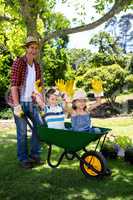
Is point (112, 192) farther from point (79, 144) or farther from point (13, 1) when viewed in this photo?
point (13, 1)

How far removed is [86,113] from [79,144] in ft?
2.04

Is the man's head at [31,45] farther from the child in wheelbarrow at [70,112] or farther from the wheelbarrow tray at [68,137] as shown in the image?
the wheelbarrow tray at [68,137]

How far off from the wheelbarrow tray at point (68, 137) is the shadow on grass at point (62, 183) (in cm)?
48

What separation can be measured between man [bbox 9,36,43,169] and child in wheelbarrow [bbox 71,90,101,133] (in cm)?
74

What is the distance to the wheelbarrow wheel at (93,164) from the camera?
650 cm

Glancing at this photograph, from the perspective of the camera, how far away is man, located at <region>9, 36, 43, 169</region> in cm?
714

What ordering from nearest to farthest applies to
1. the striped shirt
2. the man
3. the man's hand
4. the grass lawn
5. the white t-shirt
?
the grass lawn
the man's hand
the striped shirt
the man
the white t-shirt

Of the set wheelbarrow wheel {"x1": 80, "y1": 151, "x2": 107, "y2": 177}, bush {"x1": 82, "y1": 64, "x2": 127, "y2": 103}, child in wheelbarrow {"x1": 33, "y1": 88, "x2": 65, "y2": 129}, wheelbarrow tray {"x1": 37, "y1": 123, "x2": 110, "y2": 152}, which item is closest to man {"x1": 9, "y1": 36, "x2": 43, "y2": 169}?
child in wheelbarrow {"x1": 33, "y1": 88, "x2": 65, "y2": 129}

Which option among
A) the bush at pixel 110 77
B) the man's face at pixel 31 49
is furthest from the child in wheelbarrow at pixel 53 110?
the bush at pixel 110 77

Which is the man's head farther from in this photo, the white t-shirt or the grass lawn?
the grass lawn

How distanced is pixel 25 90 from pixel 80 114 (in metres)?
0.98

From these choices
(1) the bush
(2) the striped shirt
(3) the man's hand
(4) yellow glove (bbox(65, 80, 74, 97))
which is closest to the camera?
(4) yellow glove (bbox(65, 80, 74, 97))

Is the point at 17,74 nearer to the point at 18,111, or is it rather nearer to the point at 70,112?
the point at 18,111

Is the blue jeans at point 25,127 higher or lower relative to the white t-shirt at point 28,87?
lower
